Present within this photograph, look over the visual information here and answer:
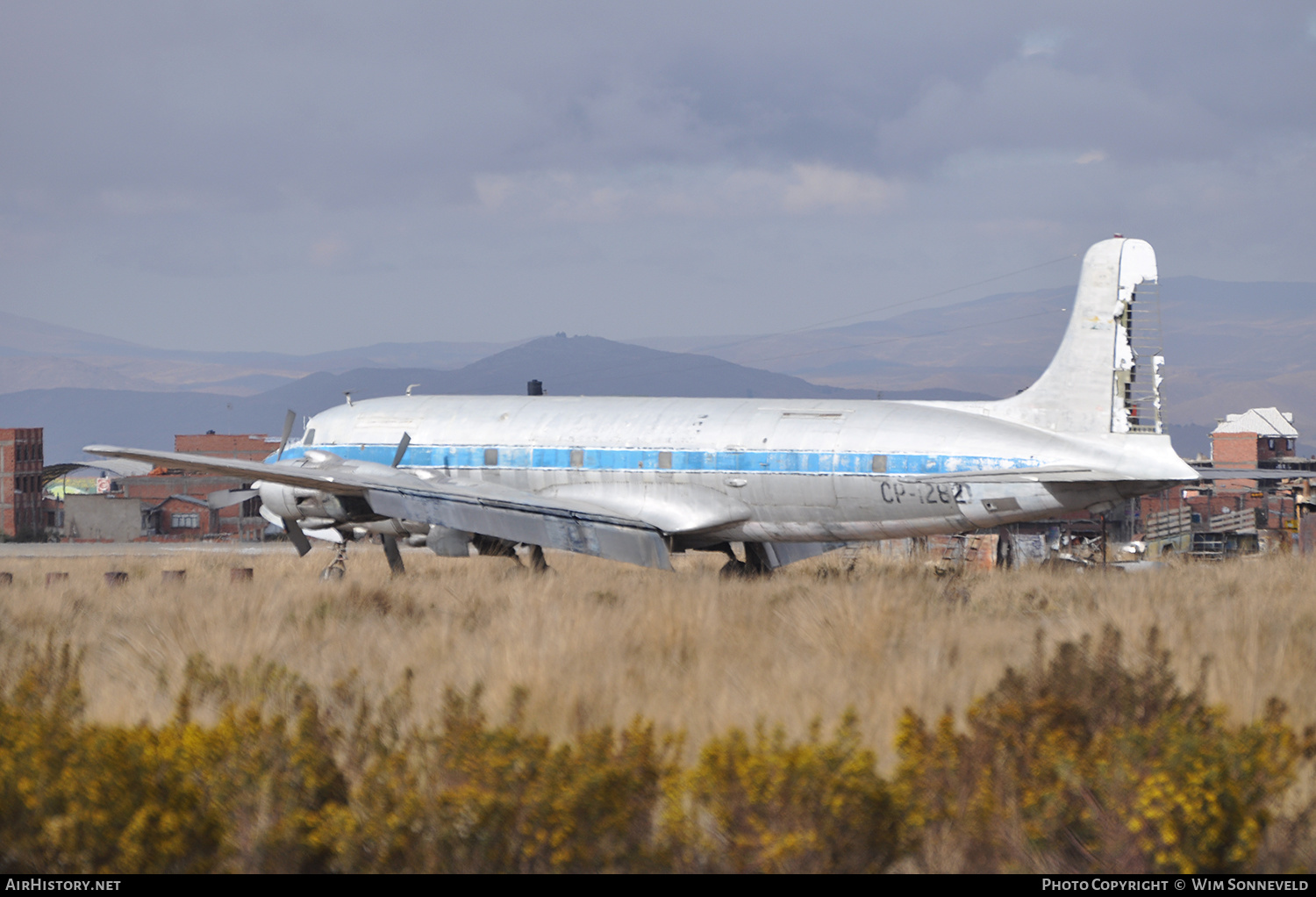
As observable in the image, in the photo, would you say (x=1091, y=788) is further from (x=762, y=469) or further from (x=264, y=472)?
(x=264, y=472)

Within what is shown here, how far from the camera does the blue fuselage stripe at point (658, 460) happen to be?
2164cm

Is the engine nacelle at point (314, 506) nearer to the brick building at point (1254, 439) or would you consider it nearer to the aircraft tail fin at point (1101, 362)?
the aircraft tail fin at point (1101, 362)

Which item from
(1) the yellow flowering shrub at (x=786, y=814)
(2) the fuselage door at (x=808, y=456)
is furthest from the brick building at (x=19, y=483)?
(1) the yellow flowering shrub at (x=786, y=814)

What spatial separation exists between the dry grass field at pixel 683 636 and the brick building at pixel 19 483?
85.0 meters

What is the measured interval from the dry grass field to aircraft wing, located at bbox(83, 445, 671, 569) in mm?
815

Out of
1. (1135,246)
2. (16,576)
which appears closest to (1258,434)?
(1135,246)

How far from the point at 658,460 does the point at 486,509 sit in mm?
3558

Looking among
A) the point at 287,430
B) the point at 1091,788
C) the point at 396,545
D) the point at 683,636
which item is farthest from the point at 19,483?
the point at 1091,788

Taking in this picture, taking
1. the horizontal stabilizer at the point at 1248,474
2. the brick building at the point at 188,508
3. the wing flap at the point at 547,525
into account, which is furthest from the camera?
the brick building at the point at 188,508

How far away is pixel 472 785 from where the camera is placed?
752 cm

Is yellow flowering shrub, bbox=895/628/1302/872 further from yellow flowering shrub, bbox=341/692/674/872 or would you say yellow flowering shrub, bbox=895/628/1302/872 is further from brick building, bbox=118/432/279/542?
brick building, bbox=118/432/279/542

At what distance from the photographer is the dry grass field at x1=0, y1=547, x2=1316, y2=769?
36.4 ft

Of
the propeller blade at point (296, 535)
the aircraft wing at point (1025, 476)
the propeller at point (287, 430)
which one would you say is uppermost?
the propeller at point (287, 430)
